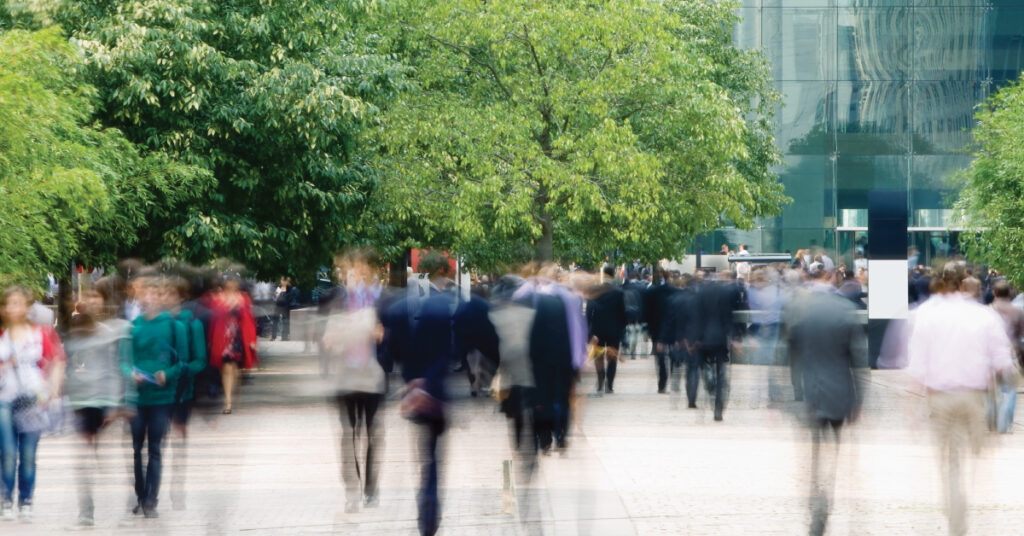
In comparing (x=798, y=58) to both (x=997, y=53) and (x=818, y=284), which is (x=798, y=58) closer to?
(x=997, y=53)

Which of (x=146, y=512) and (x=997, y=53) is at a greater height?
(x=997, y=53)

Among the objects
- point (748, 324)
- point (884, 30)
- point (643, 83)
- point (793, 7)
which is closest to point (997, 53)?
point (884, 30)

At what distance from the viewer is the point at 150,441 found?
398 inches

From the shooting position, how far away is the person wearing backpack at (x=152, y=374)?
32.6ft

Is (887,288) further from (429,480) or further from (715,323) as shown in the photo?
(429,480)

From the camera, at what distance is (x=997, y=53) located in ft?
149

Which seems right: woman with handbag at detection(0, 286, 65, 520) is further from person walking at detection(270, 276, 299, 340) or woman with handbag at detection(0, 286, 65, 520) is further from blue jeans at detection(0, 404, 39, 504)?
person walking at detection(270, 276, 299, 340)

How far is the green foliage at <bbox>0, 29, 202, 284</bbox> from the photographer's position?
18297 millimetres

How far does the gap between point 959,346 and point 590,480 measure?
3.81m

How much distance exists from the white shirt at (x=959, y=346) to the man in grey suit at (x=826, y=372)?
1.50 ft

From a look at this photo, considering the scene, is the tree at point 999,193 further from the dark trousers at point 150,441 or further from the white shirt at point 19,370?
the white shirt at point 19,370

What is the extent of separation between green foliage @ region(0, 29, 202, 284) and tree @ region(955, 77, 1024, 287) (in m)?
16.5

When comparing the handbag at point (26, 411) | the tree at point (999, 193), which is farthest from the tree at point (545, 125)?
the handbag at point (26, 411)

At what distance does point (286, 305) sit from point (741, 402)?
24.7 meters
